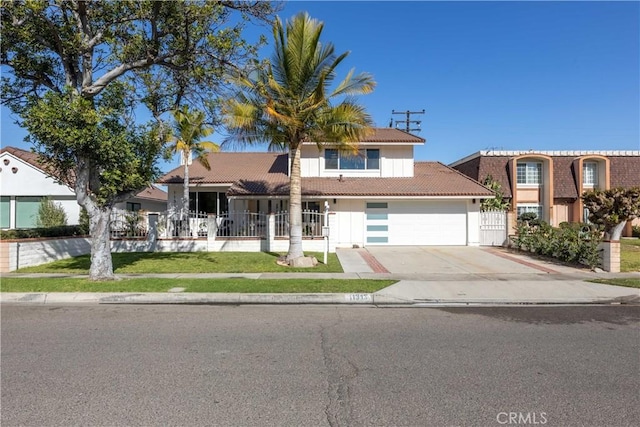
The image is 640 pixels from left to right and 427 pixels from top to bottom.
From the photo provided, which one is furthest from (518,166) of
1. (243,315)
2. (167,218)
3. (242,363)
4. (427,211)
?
(242,363)

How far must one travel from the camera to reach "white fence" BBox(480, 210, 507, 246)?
2072 cm

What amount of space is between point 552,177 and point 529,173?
1.38m

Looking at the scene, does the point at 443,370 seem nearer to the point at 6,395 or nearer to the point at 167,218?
the point at 6,395

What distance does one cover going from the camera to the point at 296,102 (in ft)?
44.7

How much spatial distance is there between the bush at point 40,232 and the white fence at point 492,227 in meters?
18.2

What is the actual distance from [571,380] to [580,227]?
574 inches

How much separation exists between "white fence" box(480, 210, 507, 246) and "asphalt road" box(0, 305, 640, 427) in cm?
1330

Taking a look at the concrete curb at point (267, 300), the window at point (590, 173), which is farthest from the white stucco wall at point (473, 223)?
the window at point (590, 173)

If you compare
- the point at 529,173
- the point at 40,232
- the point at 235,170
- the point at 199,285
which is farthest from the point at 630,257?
the point at 40,232

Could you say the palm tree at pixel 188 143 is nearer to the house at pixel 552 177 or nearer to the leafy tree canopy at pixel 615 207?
the leafy tree canopy at pixel 615 207

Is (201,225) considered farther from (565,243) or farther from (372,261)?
(565,243)

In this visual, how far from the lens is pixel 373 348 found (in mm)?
5730

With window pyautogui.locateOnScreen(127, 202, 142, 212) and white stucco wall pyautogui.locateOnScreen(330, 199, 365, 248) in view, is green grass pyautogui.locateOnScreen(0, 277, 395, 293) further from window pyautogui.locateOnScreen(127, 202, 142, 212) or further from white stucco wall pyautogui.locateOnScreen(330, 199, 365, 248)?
window pyautogui.locateOnScreen(127, 202, 142, 212)

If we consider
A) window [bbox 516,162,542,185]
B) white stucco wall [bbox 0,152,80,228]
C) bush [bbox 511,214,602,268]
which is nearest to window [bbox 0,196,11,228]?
white stucco wall [bbox 0,152,80,228]
